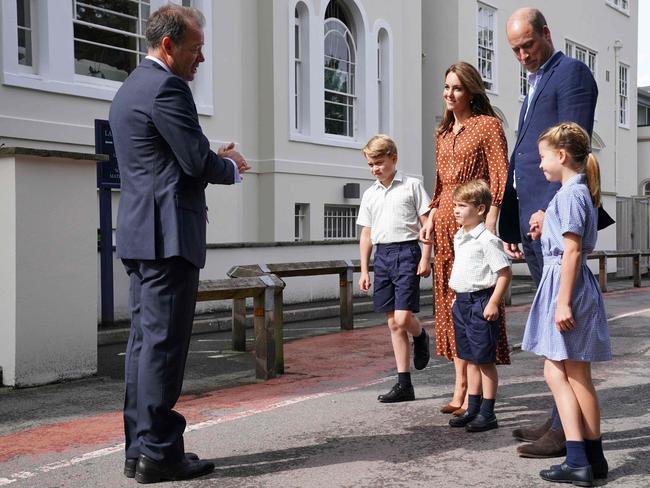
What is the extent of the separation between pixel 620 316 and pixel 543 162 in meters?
8.77

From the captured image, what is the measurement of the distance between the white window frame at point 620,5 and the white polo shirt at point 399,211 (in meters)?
25.0

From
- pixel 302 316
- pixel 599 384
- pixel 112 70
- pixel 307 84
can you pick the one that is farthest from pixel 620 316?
pixel 112 70

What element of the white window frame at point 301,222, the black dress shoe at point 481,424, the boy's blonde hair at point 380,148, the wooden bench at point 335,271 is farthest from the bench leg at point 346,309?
the black dress shoe at point 481,424

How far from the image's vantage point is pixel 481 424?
509cm

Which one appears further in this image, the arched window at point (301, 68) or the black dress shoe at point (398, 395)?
the arched window at point (301, 68)

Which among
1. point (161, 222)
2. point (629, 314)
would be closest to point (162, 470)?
point (161, 222)

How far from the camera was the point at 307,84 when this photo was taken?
52.9ft

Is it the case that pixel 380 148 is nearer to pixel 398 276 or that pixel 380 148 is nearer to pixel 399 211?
pixel 399 211

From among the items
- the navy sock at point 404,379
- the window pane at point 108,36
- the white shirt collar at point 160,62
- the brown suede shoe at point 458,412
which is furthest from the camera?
the window pane at point 108,36

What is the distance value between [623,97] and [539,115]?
1083 inches

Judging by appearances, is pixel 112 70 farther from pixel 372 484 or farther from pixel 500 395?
pixel 372 484

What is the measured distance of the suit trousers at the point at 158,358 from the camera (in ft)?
13.4

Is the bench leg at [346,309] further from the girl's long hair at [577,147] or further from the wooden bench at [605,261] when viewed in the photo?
the wooden bench at [605,261]

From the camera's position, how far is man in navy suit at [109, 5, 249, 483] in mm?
4035
